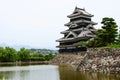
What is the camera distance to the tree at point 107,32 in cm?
3879

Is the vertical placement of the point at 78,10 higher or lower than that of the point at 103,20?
higher

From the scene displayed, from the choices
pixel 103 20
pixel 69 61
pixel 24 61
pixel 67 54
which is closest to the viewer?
pixel 103 20

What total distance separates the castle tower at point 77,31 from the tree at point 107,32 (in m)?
16.3

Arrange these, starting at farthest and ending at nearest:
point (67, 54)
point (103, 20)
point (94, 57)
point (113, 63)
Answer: point (67, 54) → point (103, 20) → point (94, 57) → point (113, 63)

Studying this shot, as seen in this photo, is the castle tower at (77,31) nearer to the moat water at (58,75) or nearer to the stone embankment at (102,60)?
the stone embankment at (102,60)

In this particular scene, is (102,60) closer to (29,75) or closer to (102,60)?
(102,60)

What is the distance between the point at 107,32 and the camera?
3906 cm

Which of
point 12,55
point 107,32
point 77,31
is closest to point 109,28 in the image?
point 107,32

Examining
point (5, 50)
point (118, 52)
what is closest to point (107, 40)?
point (118, 52)

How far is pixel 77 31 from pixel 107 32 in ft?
72.8

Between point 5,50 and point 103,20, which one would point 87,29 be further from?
point 5,50

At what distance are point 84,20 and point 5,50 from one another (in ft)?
87.9

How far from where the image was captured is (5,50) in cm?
7531

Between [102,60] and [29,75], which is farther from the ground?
[102,60]
